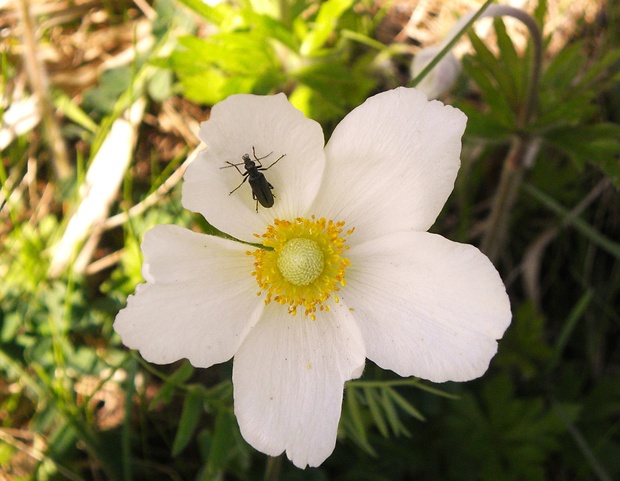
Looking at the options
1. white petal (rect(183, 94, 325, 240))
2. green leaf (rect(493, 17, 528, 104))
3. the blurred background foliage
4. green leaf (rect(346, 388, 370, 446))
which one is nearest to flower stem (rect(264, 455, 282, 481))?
the blurred background foliage

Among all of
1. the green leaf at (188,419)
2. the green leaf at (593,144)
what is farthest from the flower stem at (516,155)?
the green leaf at (188,419)

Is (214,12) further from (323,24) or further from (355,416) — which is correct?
(355,416)

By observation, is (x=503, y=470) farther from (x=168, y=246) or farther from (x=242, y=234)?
(x=168, y=246)

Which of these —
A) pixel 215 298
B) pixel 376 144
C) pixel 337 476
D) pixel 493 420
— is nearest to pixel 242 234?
pixel 215 298

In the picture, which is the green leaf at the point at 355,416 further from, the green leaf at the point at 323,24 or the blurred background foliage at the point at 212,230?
the green leaf at the point at 323,24

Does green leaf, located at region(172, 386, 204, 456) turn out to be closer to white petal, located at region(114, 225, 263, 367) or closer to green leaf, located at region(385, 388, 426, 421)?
white petal, located at region(114, 225, 263, 367)
